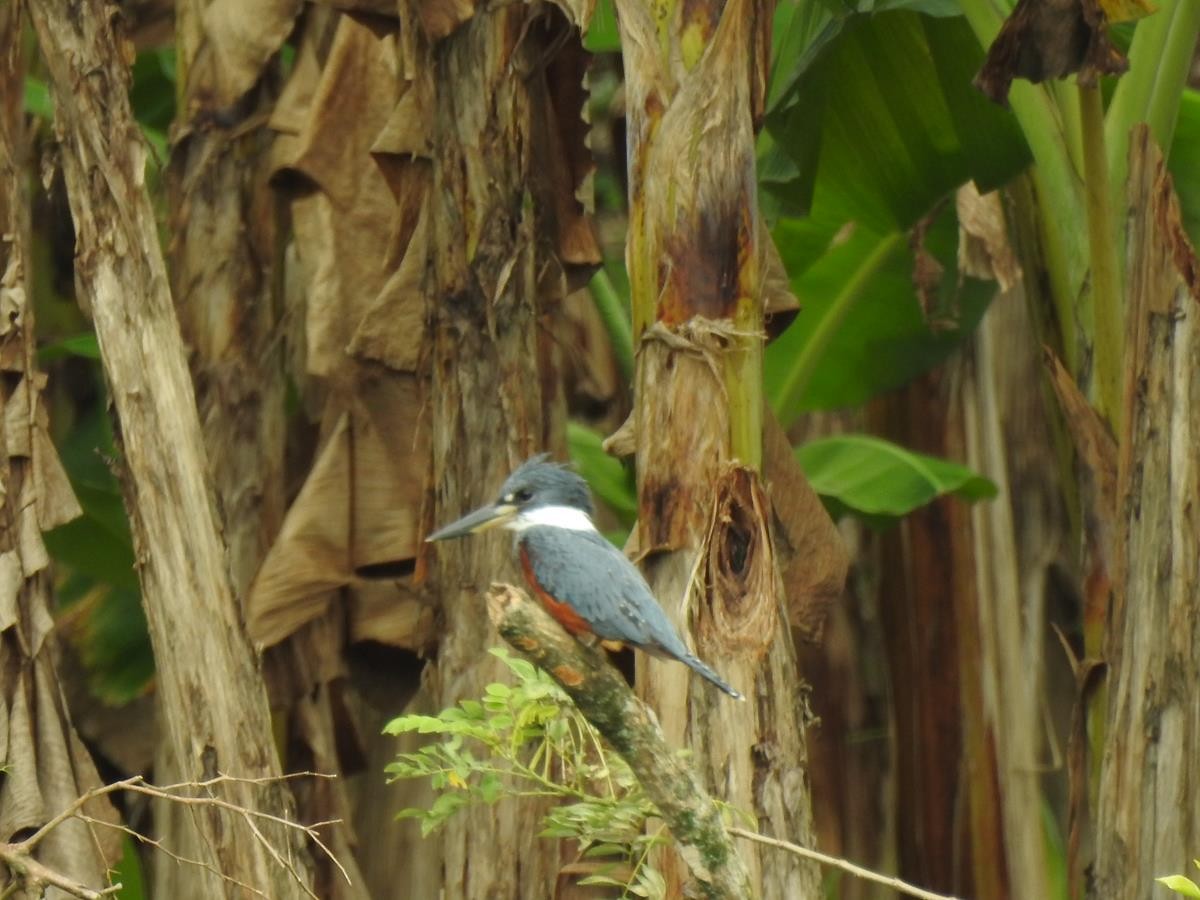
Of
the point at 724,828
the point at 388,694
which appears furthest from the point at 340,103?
the point at 724,828

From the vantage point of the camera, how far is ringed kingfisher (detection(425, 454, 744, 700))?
2.15 metres

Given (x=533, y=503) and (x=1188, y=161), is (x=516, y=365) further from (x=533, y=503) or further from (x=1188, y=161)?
(x=1188, y=161)

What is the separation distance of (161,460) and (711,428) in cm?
98

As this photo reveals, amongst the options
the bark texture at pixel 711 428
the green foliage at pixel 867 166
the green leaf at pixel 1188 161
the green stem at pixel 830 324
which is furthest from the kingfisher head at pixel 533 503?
the green leaf at pixel 1188 161

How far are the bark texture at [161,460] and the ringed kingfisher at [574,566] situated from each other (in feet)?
1.86

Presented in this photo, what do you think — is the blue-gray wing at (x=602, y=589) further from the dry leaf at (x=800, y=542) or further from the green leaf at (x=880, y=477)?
the green leaf at (x=880, y=477)

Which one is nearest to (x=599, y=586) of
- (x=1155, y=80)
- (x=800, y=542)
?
(x=800, y=542)

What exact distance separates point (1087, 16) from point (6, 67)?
205cm

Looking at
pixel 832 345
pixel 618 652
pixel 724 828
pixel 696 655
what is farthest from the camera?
pixel 832 345

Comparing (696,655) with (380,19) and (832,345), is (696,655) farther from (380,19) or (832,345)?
(832,345)

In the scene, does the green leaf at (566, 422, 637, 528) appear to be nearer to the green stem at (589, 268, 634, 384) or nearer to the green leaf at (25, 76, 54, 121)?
the green stem at (589, 268, 634, 384)

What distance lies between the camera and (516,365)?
319cm

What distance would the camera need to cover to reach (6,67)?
3275 mm

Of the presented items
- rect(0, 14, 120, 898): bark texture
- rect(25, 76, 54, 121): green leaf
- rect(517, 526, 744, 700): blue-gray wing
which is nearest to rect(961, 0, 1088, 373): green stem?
rect(517, 526, 744, 700): blue-gray wing
